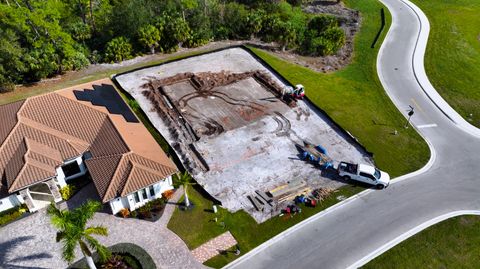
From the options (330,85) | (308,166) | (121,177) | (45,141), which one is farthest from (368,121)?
(45,141)

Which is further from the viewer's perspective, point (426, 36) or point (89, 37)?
point (426, 36)

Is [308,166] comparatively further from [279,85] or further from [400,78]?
[400,78]

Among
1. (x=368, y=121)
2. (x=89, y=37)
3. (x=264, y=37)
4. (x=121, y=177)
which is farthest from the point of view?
(x=264, y=37)

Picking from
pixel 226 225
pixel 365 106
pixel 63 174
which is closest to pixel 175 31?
pixel 63 174

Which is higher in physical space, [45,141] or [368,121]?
[45,141]

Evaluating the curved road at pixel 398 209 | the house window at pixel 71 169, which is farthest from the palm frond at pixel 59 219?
the curved road at pixel 398 209

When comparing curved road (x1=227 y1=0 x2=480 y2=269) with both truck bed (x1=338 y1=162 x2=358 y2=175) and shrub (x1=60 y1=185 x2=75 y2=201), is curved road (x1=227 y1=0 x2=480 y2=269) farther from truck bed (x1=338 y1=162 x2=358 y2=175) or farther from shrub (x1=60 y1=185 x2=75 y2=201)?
shrub (x1=60 y1=185 x2=75 y2=201)

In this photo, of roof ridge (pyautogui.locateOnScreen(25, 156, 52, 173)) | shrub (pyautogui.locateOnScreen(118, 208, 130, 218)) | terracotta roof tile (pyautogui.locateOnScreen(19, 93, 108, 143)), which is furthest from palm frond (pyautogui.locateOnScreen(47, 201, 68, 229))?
terracotta roof tile (pyautogui.locateOnScreen(19, 93, 108, 143))
